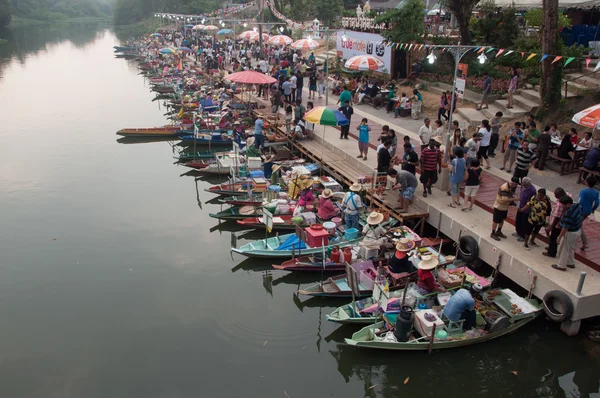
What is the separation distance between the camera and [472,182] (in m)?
12.4

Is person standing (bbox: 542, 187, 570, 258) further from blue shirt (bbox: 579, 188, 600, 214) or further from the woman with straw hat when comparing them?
the woman with straw hat

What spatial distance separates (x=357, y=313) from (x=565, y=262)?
4.54 metres

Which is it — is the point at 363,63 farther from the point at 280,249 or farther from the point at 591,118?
the point at 280,249

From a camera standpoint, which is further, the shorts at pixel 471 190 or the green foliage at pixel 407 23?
the green foliage at pixel 407 23

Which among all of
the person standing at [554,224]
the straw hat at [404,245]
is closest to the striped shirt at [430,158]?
the straw hat at [404,245]

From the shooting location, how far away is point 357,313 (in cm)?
1034

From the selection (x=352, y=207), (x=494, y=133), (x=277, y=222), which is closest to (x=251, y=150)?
(x=277, y=222)

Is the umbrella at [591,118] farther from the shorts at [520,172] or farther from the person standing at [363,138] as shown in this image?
the person standing at [363,138]

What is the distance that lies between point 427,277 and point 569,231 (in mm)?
3008

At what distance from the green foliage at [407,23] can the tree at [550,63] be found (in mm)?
9194

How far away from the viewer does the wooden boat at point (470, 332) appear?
9.48m

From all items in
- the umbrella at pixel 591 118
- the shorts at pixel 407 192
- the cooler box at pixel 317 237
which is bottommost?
the cooler box at pixel 317 237

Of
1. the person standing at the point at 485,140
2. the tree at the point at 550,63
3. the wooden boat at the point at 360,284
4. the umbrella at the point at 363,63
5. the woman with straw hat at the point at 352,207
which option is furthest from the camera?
the umbrella at the point at 363,63

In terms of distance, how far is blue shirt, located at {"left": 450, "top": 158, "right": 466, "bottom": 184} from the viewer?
41.0 feet
